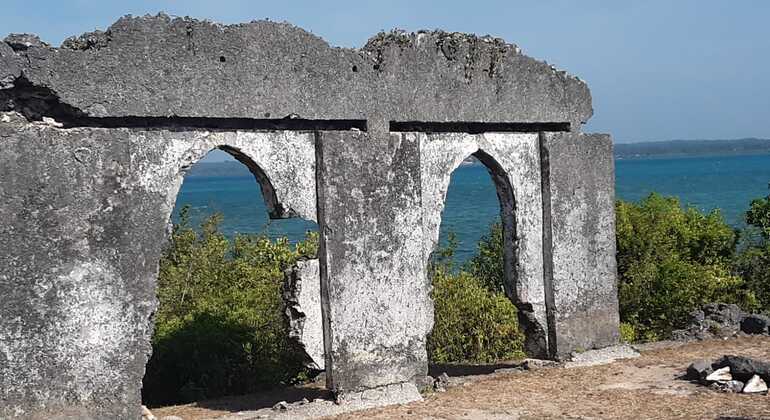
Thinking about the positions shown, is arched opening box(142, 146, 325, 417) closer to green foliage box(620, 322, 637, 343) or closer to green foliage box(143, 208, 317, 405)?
green foliage box(143, 208, 317, 405)

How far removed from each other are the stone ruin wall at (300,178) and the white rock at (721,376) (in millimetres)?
1631

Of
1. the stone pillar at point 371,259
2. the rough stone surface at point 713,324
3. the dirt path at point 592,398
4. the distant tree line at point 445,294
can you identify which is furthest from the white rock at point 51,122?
the rough stone surface at point 713,324

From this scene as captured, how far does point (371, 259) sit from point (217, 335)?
2.85 meters

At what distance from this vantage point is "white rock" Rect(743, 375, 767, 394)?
28.4ft

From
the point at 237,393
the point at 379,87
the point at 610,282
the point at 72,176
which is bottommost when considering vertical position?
the point at 237,393

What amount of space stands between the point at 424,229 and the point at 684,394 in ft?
9.53

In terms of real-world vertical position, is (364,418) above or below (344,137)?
below

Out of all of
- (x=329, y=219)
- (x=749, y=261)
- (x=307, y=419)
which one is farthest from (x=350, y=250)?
(x=749, y=261)

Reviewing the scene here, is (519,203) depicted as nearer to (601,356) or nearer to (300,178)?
(601,356)

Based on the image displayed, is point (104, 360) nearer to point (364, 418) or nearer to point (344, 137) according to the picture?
point (364, 418)

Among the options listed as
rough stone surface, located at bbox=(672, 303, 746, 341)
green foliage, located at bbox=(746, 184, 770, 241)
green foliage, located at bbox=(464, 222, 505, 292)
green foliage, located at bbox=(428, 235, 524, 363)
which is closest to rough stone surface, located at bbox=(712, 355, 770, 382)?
rough stone surface, located at bbox=(672, 303, 746, 341)

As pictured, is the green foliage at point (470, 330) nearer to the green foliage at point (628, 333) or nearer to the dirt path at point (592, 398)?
the green foliage at point (628, 333)

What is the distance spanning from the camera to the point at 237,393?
1057 centimetres

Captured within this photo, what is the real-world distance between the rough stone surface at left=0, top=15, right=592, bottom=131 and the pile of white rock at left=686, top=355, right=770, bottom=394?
3.05m
